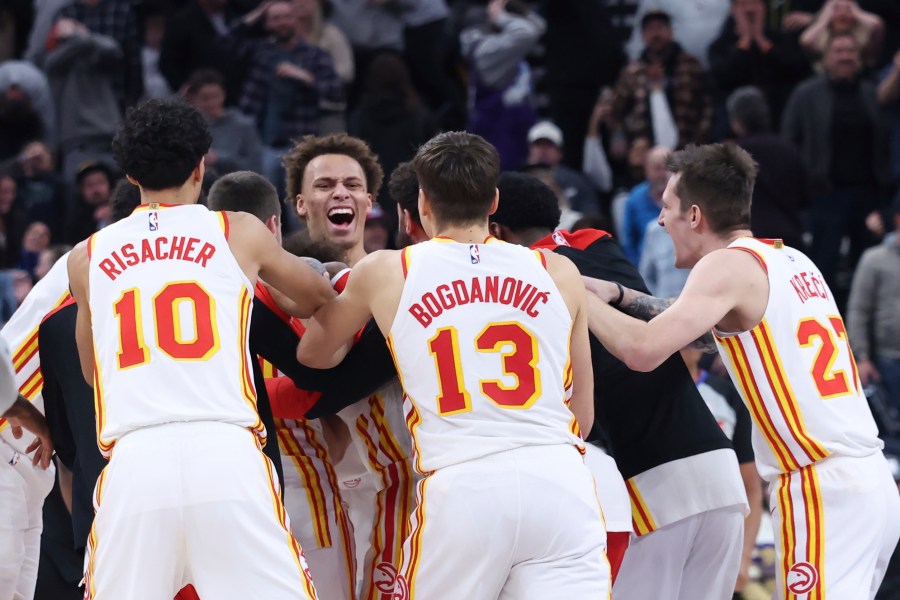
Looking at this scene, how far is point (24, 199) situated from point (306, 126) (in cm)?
260

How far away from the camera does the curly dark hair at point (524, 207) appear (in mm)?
6023

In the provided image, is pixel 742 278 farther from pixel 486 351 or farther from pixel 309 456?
pixel 309 456

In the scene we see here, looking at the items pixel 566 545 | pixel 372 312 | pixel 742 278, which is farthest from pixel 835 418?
→ pixel 372 312

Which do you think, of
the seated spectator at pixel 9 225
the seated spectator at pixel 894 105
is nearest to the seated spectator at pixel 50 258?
the seated spectator at pixel 9 225

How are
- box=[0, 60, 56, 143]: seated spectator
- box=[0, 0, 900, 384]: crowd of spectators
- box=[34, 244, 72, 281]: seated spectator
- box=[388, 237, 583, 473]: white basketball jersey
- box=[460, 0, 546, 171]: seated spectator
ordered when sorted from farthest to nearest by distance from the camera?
box=[460, 0, 546, 171]: seated spectator, box=[0, 60, 56, 143]: seated spectator, box=[0, 0, 900, 384]: crowd of spectators, box=[34, 244, 72, 281]: seated spectator, box=[388, 237, 583, 473]: white basketball jersey

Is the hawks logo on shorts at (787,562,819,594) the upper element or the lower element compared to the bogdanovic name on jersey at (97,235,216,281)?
lower

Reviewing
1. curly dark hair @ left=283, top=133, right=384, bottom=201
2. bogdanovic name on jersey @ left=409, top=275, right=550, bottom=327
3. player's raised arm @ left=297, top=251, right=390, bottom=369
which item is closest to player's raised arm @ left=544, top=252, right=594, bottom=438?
bogdanovic name on jersey @ left=409, top=275, right=550, bottom=327

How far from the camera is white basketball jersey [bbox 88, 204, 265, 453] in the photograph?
4801 mm

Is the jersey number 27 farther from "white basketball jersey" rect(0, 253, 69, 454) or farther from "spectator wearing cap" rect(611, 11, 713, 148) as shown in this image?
"spectator wearing cap" rect(611, 11, 713, 148)

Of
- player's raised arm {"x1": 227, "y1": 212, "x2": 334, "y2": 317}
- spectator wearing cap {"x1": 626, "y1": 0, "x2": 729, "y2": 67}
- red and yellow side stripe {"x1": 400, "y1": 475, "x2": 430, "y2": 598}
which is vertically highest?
spectator wearing cap {"x1": 626, "y1": 0, "x2": 729, "y2": 67}

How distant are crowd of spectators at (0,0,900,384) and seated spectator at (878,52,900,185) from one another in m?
0.02

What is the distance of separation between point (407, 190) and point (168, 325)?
1420 millimetres

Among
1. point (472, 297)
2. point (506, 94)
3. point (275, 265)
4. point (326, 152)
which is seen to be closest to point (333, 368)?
point (275, 265)

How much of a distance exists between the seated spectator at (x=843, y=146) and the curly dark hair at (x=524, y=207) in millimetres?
7068
